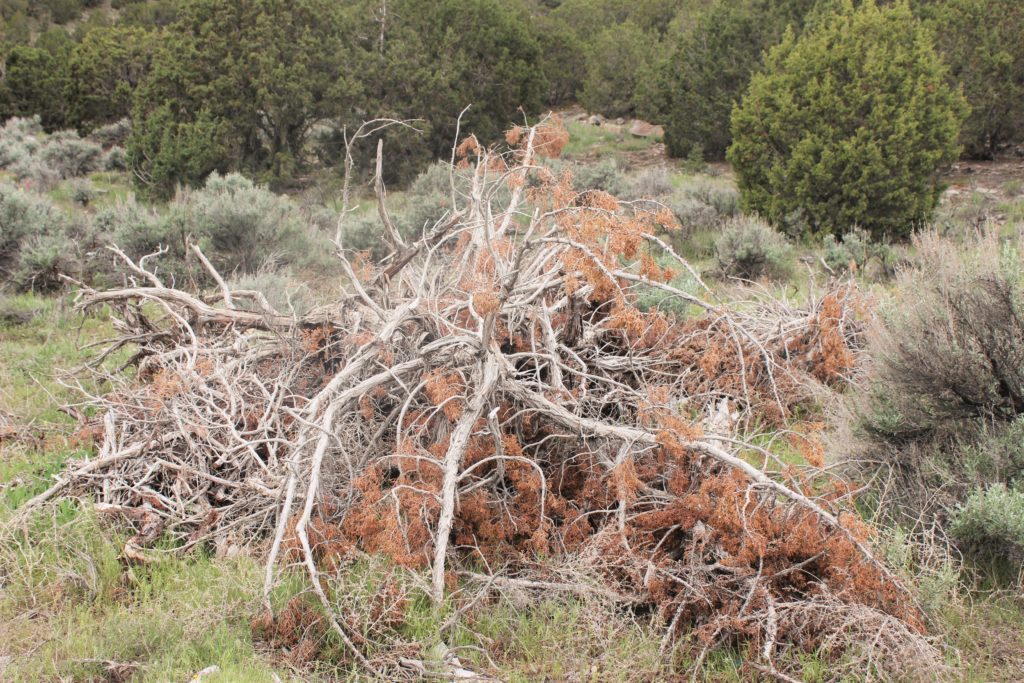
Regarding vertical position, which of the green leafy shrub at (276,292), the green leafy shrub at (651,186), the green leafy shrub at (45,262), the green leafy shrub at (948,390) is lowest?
the green leafy shrub at (45,262)

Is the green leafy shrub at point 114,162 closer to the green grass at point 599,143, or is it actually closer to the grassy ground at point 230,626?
the green grass at point 599,143

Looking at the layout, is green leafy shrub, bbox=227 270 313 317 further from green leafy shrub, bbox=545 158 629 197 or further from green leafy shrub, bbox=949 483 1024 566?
green leafy shrub, bbox=545 158 629 197

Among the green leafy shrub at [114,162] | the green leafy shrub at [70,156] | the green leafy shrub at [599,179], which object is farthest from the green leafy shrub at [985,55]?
the green leafy shrub at [70,156]

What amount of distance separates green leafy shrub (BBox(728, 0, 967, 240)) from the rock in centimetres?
944

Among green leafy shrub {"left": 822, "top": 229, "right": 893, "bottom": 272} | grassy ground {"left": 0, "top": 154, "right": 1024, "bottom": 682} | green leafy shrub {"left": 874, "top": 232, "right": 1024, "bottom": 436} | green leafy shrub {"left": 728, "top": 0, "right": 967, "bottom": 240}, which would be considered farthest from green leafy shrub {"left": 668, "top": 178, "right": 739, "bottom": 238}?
grassy ground {"left": 0, "top": 154, "right": 1024, "bottom": 682}

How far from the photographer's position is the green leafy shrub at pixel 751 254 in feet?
29.4

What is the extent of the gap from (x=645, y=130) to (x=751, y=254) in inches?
529

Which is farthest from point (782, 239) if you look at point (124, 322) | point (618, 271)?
point (124, 322)

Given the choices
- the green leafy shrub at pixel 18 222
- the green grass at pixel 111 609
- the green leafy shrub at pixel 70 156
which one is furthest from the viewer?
the green leafy shrub at pixel 70 156

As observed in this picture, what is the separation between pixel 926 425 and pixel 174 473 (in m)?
3.86

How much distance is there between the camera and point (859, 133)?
1070 centimetres

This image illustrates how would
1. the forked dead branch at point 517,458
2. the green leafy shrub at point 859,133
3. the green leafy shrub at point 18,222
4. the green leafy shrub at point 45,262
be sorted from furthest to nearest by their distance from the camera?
the green leafy shrub at point 859,133
the green leafy shrub at point 18,222
the green leafy shrub at point 45,262
the forked dead branch at point 517,458

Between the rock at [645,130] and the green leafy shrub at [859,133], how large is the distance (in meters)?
9.44

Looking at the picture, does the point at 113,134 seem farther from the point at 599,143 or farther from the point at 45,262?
the point at 45,262
